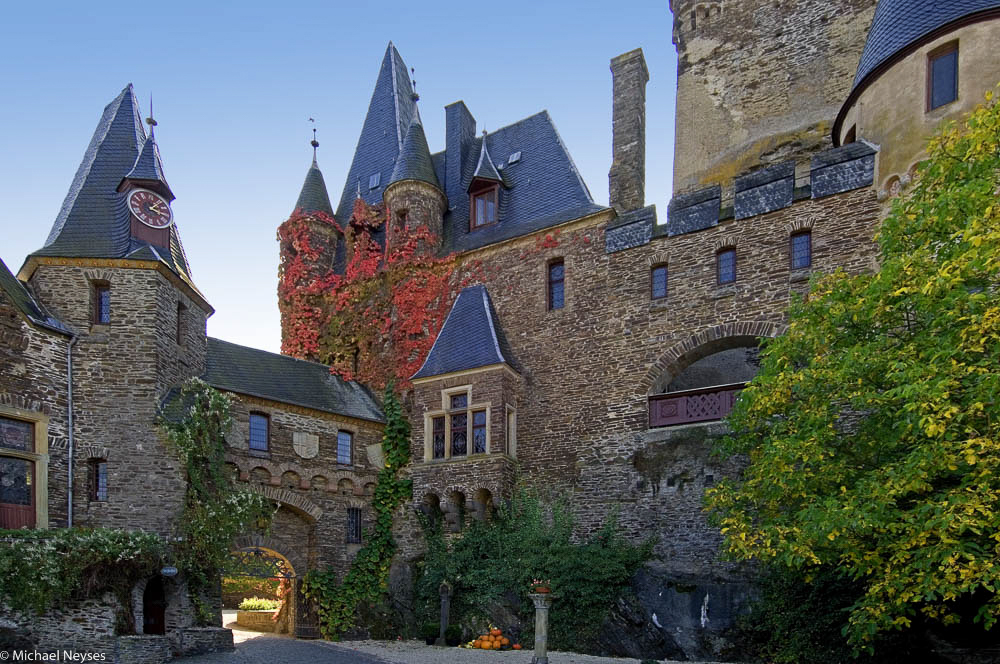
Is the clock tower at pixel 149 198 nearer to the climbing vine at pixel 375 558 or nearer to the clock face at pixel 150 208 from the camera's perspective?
the clock face at pixel 150 208

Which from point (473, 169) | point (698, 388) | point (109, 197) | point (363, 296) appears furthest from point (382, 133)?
point (698, 388)

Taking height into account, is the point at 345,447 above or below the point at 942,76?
below

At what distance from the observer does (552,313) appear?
68.9 feet

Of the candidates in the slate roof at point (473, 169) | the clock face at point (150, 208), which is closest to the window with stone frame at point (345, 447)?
the slate roof at point (473, 169)

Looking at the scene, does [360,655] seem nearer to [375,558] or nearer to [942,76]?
[375,558]

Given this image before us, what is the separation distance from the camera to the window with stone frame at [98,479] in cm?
1667

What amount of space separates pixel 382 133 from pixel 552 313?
1100cm

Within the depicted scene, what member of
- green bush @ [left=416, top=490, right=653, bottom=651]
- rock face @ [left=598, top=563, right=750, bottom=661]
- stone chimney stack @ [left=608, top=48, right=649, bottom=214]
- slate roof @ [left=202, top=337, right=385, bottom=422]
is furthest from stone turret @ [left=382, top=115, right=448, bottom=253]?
rock face @ [left=598, top=563, right=750, bottom=661]

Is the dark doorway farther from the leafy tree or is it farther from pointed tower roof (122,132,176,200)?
the leafy tree

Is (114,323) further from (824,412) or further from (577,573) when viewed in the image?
(824,412)

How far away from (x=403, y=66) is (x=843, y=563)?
932 inches

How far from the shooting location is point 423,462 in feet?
68.8

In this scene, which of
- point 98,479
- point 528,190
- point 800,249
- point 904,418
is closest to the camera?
point 904,418

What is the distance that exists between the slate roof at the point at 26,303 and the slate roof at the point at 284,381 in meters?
3.44
